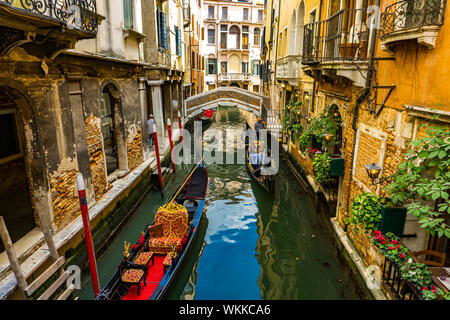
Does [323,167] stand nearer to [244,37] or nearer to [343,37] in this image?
[343,37]

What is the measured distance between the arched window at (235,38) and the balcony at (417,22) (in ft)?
98.6

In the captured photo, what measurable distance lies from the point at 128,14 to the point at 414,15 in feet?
21.3

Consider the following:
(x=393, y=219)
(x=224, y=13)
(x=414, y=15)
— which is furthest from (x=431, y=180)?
(x=224, y=13)

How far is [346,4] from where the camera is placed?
5.73 m

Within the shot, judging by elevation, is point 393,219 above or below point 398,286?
above

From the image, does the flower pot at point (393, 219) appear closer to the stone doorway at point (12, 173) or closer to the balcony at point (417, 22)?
the balcony at point (417, 22)

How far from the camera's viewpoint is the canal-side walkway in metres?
3.46

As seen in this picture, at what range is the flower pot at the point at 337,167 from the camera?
17.6ft

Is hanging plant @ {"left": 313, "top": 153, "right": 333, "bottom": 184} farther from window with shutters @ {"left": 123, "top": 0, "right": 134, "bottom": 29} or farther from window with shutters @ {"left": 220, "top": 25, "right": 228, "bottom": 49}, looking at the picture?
window with shutters @ {"left": 220, "top": 25, "right": 228, "bottom": 49}

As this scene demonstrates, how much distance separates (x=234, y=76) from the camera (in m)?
31.4

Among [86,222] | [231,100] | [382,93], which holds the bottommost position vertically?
[86,222]

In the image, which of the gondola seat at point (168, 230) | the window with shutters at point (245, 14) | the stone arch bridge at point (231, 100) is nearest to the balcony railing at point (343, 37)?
the gondola seat at point (168, 230)

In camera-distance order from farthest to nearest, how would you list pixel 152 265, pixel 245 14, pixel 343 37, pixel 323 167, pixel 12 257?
pixel 245 14 < pixel 343 37 < pixel 323 167 < pixel 152 265 < pixel 12 257

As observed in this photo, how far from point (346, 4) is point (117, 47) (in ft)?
16.2
